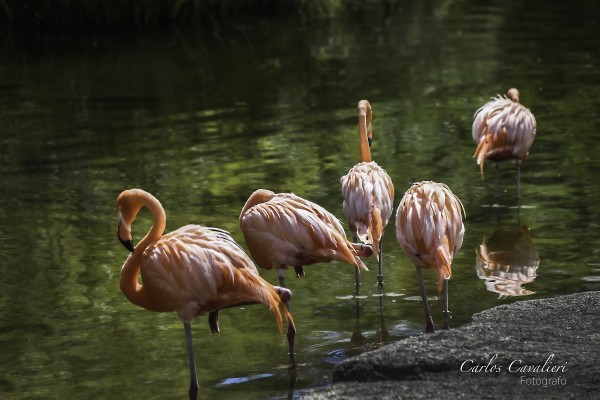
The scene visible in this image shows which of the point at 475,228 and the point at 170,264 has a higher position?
the point at 170,264

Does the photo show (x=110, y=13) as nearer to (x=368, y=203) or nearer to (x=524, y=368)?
(x=368, y=203)

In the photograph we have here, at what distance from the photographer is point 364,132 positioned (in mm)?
7008

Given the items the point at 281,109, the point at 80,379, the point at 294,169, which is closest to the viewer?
the point at 80,379

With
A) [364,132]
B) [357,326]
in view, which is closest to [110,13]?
[364,132]

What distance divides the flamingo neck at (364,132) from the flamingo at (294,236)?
1163 mm

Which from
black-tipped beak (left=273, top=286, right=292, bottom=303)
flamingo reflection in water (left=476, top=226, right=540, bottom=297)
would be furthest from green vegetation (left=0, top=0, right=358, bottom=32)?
black-tipped beak (left=273, top=286, right=292, bottom=303)

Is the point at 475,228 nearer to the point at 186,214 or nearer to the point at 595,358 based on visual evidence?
the point at 186,214

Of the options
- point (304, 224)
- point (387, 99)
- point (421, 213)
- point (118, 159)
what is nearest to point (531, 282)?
point (421, 213)

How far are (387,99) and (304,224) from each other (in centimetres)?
672

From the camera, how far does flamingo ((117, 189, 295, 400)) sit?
5004 millimetres

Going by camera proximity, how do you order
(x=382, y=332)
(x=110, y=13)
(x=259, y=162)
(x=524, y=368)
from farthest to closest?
(x=110, y=13) → (x=259, y=162) → (x=382, y=332) → (x=524, y=368)

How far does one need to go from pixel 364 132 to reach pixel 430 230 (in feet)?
5.31

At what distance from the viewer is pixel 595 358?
180 inches

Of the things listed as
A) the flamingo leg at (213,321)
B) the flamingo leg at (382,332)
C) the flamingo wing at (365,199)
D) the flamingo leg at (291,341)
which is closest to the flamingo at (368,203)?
the flamingo wing at (365,199)
